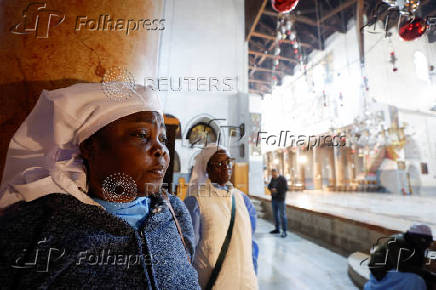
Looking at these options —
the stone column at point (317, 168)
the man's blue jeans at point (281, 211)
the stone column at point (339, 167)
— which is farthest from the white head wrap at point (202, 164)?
the stone column at point (317, 168)

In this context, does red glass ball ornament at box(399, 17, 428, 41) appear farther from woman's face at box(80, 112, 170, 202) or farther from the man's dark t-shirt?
woman's face at box(80, 112, 170, 202)

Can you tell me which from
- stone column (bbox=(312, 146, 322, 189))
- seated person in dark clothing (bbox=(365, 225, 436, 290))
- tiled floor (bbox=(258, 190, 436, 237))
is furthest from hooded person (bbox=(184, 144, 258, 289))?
stone column (bbox=(312, 146, 322, 189))

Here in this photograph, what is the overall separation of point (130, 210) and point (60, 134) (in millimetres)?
375

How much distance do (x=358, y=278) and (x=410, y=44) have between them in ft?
38.7

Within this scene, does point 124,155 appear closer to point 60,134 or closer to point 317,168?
point 60,134

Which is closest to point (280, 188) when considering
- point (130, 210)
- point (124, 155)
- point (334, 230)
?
point (334, 230)

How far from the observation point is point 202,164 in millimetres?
2225

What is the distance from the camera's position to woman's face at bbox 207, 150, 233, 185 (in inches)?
80.7

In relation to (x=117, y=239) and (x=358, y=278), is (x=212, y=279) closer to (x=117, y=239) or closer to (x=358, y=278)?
(x=117, y=239)

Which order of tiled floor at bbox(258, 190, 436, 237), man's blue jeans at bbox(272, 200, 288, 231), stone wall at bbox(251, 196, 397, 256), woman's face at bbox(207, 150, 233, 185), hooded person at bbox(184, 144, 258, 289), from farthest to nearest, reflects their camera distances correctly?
man's blue jeans at bbox(272, 200, 288, 231) < tiled floor at bbox(258, 190, 436, 237) < stone wall at bbox(251, 196, 397, 256) < woman's face at bbox(207, 150, 233, 185) < hooded person at bbox(184, 144, 258, 289)

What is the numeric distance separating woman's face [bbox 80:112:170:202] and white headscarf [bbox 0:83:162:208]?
0.03 m

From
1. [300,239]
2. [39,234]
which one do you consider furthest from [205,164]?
[300,239]

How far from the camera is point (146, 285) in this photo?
68cm

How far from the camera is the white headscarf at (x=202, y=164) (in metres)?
2.14
